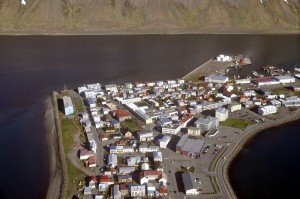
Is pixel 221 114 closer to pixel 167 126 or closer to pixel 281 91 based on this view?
pixel 167 126

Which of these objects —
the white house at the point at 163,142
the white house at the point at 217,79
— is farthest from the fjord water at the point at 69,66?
the white house at the point at 163,142

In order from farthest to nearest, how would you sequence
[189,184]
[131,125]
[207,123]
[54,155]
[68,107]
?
[68,107] < [131,125] < [207,123] < [54,155] < [189,184]

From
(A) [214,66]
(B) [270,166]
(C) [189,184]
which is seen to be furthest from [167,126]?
(A) [214,66]

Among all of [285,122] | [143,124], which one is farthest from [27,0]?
[285,122]

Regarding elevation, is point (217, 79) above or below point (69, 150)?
above

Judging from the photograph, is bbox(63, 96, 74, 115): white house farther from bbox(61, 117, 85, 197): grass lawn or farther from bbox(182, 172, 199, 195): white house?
bbox(182, 172, 199, 195): white house

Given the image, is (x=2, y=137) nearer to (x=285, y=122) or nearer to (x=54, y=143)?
(x=54, y=143)

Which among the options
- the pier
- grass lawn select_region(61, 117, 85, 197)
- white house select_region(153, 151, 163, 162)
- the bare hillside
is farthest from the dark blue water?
the bare hillside
